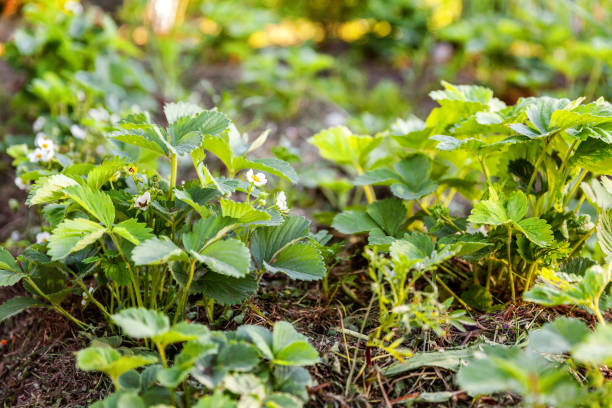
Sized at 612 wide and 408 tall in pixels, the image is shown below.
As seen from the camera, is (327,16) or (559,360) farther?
(327,16)

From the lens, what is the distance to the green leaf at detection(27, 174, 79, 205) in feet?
3.10

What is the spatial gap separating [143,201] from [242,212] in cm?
23

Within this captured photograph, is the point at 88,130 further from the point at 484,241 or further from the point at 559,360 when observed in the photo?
the point at 559,360

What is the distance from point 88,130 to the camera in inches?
66.7

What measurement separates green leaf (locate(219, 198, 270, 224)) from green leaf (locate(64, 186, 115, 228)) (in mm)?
223

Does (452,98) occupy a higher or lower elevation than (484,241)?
higher

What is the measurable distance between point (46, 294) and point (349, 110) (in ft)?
6.38

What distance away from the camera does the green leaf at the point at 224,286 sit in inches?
38.9

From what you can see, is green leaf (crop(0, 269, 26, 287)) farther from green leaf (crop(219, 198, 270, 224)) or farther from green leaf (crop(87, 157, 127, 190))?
green leaf (crop(219, 198, 270, 224))

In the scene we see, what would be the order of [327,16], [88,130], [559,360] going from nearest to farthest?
1. [559,360]
2. [88,130]
3. [327,16]

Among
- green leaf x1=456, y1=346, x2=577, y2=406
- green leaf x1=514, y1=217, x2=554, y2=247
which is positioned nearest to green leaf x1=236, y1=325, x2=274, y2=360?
green leaf x1=456, y1=346, x2=577, y2=406

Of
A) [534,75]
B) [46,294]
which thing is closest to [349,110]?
[534,75]

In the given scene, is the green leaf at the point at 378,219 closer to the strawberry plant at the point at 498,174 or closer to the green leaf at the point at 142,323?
the strawberry plant at the point at 498,174

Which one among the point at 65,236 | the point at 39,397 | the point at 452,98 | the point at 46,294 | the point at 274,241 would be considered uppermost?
the point at 452,98
